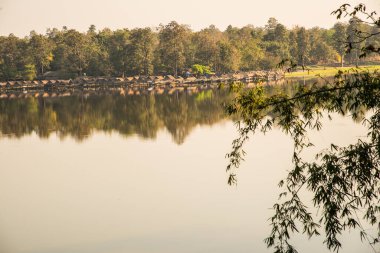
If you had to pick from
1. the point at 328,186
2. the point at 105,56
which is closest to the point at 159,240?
the point at 328,186

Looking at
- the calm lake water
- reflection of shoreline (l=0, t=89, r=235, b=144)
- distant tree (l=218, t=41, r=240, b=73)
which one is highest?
distant tree (l=218, t=41, r=240, b=73)

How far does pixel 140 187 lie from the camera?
57.6 ft

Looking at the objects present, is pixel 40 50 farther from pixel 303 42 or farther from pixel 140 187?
pixel 140 187

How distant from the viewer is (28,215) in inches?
602

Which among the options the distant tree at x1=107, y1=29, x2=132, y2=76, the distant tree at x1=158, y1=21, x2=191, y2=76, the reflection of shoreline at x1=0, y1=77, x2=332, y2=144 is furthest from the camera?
the distant tree at x1=158, y1=21, x2=191, y2=76

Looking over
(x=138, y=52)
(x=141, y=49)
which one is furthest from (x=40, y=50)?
(x=141, y=49)

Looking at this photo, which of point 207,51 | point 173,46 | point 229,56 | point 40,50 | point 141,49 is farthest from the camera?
Answer: point 207,51

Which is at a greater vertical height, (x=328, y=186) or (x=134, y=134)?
(x=328, y=186)

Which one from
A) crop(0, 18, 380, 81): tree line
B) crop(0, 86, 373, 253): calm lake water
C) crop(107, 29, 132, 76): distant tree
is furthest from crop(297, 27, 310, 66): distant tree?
crop(0, 86, 373, 253): calm lake water

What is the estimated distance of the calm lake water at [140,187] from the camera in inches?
510

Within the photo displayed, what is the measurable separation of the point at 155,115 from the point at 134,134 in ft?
24.8

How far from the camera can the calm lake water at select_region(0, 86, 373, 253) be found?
12.9 meters

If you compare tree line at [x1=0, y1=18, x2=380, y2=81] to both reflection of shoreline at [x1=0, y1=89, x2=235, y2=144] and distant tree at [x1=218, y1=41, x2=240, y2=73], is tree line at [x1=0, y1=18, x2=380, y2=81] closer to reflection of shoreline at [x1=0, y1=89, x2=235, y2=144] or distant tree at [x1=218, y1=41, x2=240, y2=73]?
distant tree at [x1=218, y1=41, x2=240, y2=73]

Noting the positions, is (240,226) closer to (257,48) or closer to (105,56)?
(105,56)
